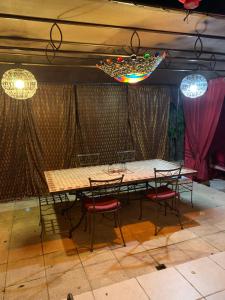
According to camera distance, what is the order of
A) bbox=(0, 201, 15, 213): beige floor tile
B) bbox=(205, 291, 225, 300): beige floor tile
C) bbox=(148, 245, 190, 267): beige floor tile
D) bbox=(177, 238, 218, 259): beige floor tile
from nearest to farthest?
1. bbox=(205, 291, 225, 300): beige floor tile
2. bbox=(148, 245, 190, 267): beige floor tile
3. bbox=(177, 238, 218, 259): beige floor tile
4. bbox=(0, 201, 15, 213): beige floor tile

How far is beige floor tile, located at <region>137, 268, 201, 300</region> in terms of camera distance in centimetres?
210

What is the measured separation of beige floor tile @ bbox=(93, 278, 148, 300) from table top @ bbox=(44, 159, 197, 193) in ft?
3.82

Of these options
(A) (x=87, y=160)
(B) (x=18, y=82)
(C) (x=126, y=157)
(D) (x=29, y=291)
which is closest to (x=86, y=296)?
(D) (x=29, y=291)

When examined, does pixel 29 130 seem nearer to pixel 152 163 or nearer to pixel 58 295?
pixel 152 163

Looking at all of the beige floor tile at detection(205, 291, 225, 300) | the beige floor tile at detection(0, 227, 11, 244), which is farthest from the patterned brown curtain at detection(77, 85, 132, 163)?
the beige floor tile at detection(205, 291, 225, 300)

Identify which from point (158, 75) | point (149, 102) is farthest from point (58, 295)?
point (158, 75)

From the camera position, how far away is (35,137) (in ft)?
15.0

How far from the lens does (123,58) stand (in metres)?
2.59

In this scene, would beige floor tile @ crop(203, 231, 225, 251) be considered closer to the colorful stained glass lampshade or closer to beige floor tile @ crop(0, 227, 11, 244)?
the colorful stained glass lampshade

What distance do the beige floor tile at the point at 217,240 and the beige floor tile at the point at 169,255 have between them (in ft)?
1.44

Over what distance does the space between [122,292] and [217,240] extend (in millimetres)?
1465

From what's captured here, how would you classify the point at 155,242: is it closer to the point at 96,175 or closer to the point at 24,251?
the point at 96,175

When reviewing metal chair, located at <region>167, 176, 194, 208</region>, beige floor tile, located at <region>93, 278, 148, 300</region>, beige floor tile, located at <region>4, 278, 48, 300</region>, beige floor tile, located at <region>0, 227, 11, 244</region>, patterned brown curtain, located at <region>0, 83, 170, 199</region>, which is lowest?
beige floor tile, located at <region>4, 278, 48, 300</region>

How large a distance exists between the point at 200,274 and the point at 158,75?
162 inches
